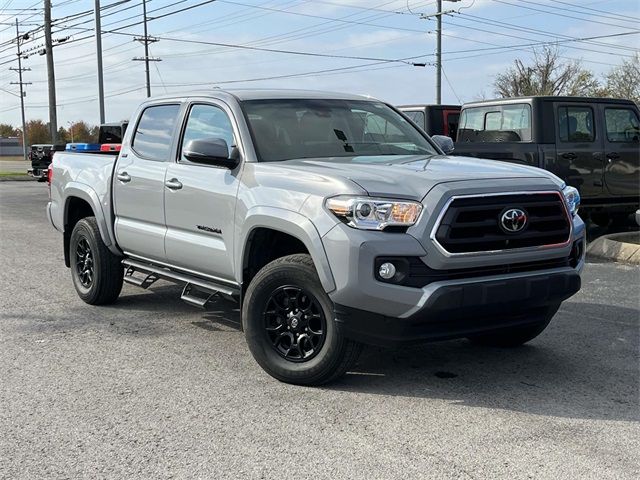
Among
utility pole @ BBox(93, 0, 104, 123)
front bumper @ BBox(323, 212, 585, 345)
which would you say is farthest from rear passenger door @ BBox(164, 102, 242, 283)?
utility pole @ BBox(93, 0, 104, 123)

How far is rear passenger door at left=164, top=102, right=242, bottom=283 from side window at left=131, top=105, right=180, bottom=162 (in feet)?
0.72

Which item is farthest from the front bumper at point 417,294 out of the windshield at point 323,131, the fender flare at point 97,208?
the fender flare at point 97,208

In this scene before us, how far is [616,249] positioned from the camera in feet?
31.3

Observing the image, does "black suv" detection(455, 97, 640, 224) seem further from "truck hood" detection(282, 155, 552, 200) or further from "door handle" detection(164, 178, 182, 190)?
"door handle" detection(164, 178, 182, 190)

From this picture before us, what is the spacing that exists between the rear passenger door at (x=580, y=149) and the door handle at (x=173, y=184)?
20.8 ft

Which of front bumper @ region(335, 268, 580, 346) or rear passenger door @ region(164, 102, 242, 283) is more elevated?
rear passenger door @ region(164, 102, 242, 283)

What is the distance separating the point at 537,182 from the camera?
14.7ft

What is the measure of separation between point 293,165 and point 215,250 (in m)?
0.88

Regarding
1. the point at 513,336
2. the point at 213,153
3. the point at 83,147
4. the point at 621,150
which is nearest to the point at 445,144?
the point at 513,336

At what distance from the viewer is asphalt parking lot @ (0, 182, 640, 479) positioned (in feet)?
11.5

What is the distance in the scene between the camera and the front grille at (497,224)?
4.12m

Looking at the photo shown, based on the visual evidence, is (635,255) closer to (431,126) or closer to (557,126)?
(557,126)

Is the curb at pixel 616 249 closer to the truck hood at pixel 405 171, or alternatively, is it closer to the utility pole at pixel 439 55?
the truck hood at pixel 405 171

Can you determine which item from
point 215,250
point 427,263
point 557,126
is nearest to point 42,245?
point 215,250
